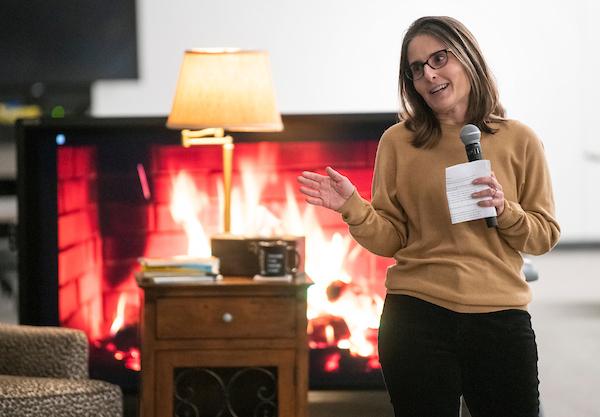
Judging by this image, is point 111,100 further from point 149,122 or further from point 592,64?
point 592,64

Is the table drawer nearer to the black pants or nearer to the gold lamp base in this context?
the gold lamp base

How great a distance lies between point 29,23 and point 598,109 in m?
4.65

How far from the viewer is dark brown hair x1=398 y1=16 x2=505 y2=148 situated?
1860 mm

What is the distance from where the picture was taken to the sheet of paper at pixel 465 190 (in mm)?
1727

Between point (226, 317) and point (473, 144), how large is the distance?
121 cm

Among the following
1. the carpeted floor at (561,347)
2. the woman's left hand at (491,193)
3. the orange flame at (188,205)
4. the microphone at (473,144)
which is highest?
the microphone at (473,144)

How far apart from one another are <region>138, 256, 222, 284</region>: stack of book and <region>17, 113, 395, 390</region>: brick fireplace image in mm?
558

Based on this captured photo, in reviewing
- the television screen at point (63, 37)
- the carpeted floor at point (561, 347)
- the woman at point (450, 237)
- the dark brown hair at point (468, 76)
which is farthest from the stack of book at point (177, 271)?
the television screen at point (63, 37)

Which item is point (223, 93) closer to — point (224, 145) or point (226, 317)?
point (224, 145)

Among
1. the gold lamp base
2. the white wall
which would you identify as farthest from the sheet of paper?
the white wall

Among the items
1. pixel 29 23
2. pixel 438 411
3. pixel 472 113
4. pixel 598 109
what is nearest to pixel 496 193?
pixel 472 113

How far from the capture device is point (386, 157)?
1.96 m

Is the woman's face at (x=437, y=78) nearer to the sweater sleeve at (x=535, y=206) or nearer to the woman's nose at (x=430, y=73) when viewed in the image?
the woman's nose at (x=430, y=73)

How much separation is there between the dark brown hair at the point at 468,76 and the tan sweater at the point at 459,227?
0.02 m
